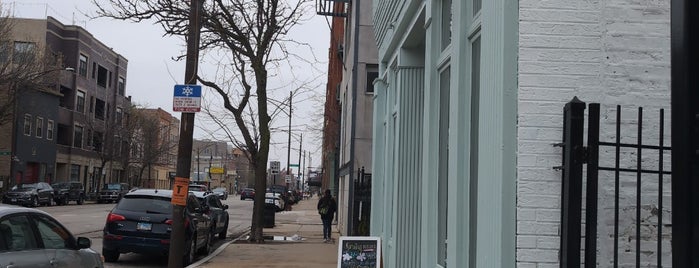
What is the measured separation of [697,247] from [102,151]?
59969mm

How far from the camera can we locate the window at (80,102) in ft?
186

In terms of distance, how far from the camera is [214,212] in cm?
1780

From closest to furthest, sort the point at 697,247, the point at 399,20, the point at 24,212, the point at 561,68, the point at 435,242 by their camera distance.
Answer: the point at 697,247
the point at 561,68
the point at 435,242
the point at 24,212
the point at 399,20

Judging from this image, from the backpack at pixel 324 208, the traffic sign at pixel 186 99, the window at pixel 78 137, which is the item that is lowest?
the backpack at pixel 324 208

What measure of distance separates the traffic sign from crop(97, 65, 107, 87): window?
56.3m

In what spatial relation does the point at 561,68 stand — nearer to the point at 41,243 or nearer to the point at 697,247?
the point at 697,247

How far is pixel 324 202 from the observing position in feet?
63.7

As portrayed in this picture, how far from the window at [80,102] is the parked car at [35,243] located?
5372 cm

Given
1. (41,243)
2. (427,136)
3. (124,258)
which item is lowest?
(124,258)

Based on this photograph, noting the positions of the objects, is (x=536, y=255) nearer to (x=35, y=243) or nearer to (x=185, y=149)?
(x=35, y=243)

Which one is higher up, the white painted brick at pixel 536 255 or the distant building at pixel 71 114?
the distant building at pixel 71 114

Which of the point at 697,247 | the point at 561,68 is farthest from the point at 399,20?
the point at 697,247

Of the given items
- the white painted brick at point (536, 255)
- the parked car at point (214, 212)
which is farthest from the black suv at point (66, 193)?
the white painted brick at point (536, 255)

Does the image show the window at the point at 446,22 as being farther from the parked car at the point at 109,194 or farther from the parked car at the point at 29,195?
the parked car at the point at 109,194
